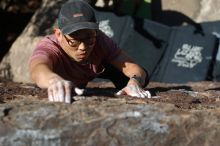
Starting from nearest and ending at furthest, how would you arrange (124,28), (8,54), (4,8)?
1. (124,28)
2. (8,54)
3. (4,8)

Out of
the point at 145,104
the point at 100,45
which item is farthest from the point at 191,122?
the point at 100,45

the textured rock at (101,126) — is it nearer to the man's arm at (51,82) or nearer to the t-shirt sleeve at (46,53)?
the man's arm at (51,82)

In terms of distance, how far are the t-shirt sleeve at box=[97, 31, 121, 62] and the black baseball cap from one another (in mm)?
456

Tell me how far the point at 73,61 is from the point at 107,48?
298 millimetres

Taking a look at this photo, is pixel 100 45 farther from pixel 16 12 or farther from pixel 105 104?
pixel 16 12

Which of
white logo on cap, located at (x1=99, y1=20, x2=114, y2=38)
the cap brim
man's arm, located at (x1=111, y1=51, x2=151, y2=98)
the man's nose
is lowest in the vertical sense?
white logo on cap, located at (x1=99, y1=20, x2=114, y2=38)

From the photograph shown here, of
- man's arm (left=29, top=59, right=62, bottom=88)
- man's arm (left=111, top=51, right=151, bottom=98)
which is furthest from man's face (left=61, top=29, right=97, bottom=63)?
man's arm (left=111, top=51, right=151, bottom=98)

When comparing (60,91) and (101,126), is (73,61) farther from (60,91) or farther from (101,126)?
(101,126)

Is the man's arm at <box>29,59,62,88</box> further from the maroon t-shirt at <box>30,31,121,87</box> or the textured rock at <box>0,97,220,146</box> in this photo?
the textured rock at <box>0,97,220,146</box>

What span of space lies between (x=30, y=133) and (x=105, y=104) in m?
0.37

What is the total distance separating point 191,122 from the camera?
2762 mm

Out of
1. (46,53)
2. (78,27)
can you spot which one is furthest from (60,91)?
(46,53)

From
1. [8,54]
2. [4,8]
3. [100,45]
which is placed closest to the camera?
[100,45]

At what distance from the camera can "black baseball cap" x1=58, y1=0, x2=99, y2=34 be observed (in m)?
3.42
